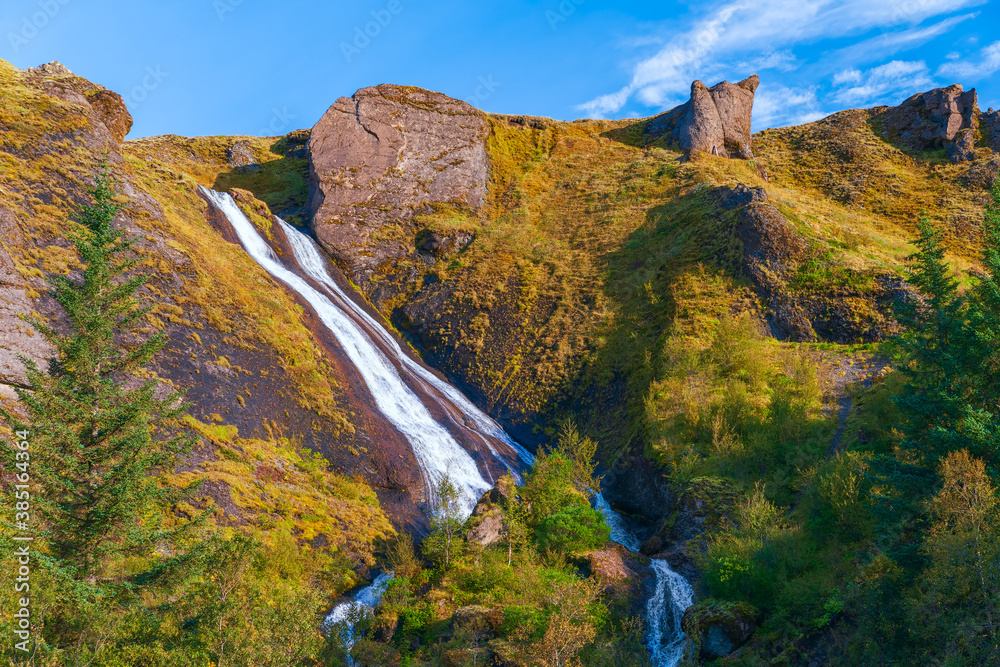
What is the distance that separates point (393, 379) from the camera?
38344 millimetres

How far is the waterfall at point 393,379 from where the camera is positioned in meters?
32.7

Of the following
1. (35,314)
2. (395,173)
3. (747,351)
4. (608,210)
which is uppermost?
(395,173)

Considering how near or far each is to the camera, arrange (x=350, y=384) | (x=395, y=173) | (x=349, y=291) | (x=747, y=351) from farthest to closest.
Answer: (x=395, y=173)
(x=349, y=291)
(x=350, y=384)
(x=747, y=351)

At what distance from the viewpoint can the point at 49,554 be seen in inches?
554

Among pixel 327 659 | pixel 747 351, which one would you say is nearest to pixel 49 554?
pixel 327 659

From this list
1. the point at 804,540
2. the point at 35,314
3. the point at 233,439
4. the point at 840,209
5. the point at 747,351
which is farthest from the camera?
the point at 840,209

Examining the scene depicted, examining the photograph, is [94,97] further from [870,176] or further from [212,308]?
[870,176]

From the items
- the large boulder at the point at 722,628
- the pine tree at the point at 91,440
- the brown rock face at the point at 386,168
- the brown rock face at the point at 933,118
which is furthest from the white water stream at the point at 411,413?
the brown rock face at the point at 933,118

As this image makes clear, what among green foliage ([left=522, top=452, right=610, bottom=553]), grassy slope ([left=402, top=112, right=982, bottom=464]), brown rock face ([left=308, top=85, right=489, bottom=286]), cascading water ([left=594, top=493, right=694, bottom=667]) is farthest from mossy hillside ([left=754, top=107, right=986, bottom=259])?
brown rock face ([left=308, top=85, right=489, bottom=286])

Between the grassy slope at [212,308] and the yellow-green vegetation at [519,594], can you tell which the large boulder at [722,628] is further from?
the grassy slope at [212,308]

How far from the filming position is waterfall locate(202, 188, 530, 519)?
32656 mm

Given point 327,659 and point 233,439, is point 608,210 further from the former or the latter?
point 327,659

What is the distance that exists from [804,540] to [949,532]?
710cm

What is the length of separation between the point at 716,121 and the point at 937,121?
2296 cm
